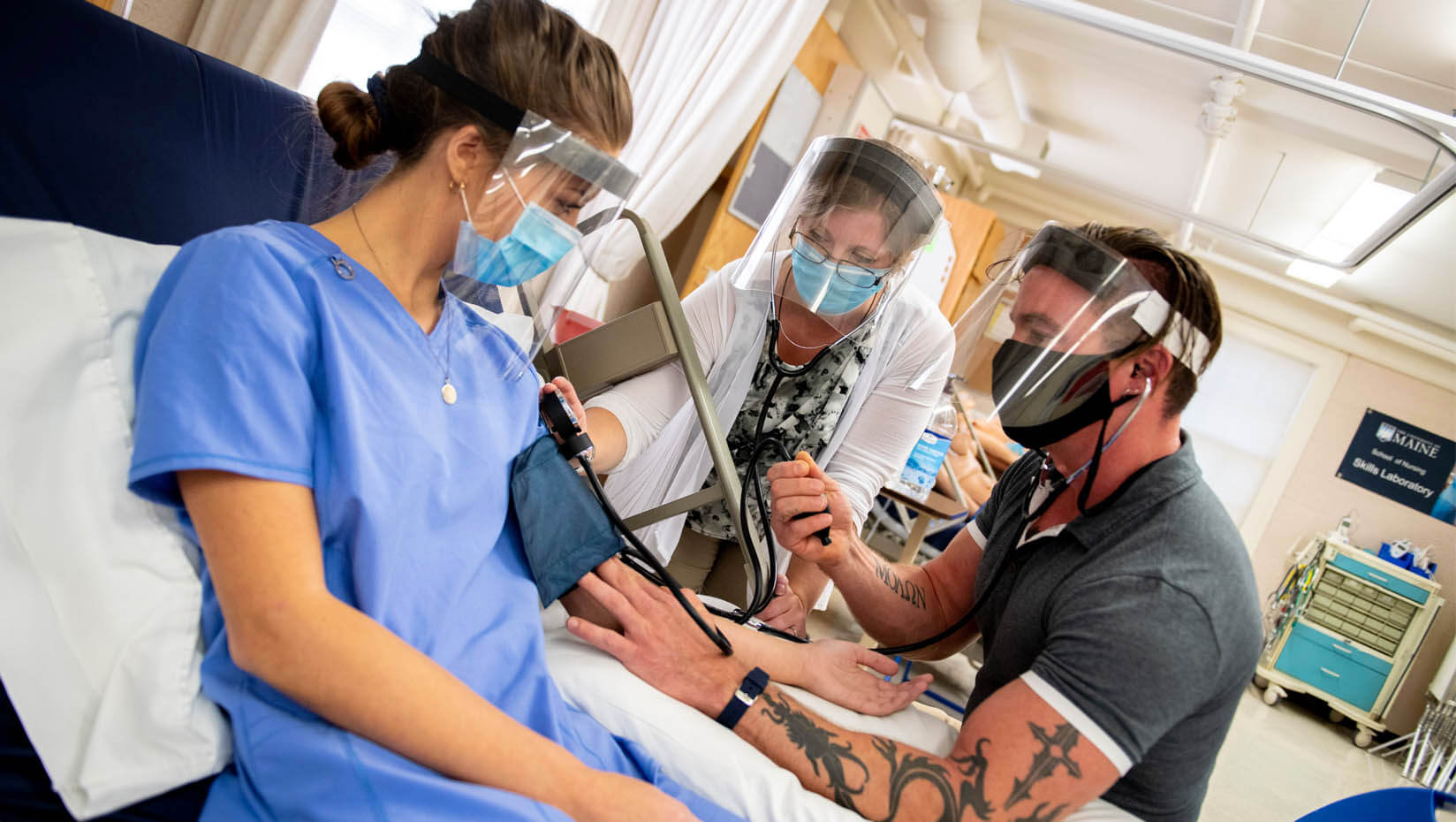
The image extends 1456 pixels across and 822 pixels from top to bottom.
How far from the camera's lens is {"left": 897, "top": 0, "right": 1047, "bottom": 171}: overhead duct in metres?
3.97

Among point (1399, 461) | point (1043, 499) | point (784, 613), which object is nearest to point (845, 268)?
point (1043, 499)

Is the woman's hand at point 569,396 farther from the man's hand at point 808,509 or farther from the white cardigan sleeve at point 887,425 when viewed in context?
the white cardigan sleeve at point 887,425

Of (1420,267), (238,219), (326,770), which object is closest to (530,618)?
(326,770)

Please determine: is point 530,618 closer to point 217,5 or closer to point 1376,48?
point 217,5

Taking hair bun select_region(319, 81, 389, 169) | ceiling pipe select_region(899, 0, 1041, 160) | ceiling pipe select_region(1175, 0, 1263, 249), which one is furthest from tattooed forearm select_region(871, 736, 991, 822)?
ceiling pipe select_region(899, 0, 1041, 160)

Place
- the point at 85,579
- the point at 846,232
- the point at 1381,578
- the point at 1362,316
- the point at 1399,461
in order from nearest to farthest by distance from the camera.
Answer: the point at 85,579, the point at 846,232, the point at 1381,578, the point at 1362,316, the point at 1399,461

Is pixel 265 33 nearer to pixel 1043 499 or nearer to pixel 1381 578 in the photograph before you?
pixel 1043 499

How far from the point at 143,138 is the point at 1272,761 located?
5.51m

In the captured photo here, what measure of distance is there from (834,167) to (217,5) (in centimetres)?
129

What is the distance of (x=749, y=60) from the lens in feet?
10.5

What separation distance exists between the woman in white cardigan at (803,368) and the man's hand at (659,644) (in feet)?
0.90

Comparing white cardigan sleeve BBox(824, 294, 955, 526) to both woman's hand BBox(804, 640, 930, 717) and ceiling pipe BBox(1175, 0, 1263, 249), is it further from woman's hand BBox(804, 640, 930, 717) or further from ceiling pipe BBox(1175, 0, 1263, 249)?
ceiling pipe BBox(1175, 0, 1263, 249)

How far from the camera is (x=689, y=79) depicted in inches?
121

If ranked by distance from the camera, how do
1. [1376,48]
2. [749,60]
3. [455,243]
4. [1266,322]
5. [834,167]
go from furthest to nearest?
[1266,322] < [1376,48] < [749,60] < [834,167] < [455,243]
